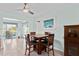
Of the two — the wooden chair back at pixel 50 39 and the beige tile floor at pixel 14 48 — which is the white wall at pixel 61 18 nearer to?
the wooden chair back at pixel 50 39

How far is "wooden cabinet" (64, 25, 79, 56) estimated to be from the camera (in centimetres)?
217

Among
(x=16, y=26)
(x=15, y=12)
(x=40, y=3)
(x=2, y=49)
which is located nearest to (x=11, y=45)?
(x=2, y=49)

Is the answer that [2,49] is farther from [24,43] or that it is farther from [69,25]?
[69,25]

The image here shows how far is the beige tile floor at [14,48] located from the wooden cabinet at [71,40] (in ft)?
0.62

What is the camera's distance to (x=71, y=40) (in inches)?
90.5

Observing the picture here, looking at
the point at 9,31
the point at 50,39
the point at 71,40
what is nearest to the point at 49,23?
the point at 50,39

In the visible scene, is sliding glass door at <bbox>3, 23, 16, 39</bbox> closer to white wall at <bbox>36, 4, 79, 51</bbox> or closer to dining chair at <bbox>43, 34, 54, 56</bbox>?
white wall at <bbox>36, 4, 79, 51</bbox>

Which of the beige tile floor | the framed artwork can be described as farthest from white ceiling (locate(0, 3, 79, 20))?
the beige tile floor

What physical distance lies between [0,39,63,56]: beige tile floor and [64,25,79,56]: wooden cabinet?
0.62 feet

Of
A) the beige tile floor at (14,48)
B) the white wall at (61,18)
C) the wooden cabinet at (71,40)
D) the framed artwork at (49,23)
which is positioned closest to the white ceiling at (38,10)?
the white wall at (61,18)

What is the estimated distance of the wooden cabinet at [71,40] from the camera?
2.17m

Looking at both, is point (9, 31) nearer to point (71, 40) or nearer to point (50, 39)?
point (50, 39)

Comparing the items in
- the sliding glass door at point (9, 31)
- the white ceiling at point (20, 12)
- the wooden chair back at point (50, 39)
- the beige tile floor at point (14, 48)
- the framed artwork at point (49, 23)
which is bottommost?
the beige tile floor at point (14, 48)

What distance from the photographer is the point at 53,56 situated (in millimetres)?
2127
